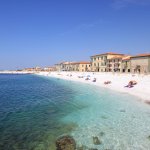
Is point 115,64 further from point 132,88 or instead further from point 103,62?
point 132,88

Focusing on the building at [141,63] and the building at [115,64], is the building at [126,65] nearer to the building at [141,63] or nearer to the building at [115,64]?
the building at [115,64]

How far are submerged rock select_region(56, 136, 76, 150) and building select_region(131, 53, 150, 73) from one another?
74.5 meters

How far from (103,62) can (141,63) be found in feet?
118

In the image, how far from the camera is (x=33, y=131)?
48.8ft

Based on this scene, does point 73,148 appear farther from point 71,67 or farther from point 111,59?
point 71,67

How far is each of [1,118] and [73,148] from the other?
31.4ft

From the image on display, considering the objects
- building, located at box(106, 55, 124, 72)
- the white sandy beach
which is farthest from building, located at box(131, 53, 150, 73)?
the white sandy beach

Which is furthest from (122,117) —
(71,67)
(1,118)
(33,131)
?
(71,67)

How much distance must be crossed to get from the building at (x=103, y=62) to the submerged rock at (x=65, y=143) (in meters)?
100

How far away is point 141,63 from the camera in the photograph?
85188mm

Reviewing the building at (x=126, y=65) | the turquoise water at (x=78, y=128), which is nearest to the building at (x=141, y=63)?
the building at (x=126, y=65)

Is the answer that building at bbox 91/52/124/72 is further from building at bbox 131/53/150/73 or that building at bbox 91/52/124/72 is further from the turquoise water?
the turquoise water

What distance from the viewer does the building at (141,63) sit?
8181cm

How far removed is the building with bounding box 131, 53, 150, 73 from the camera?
268ft
